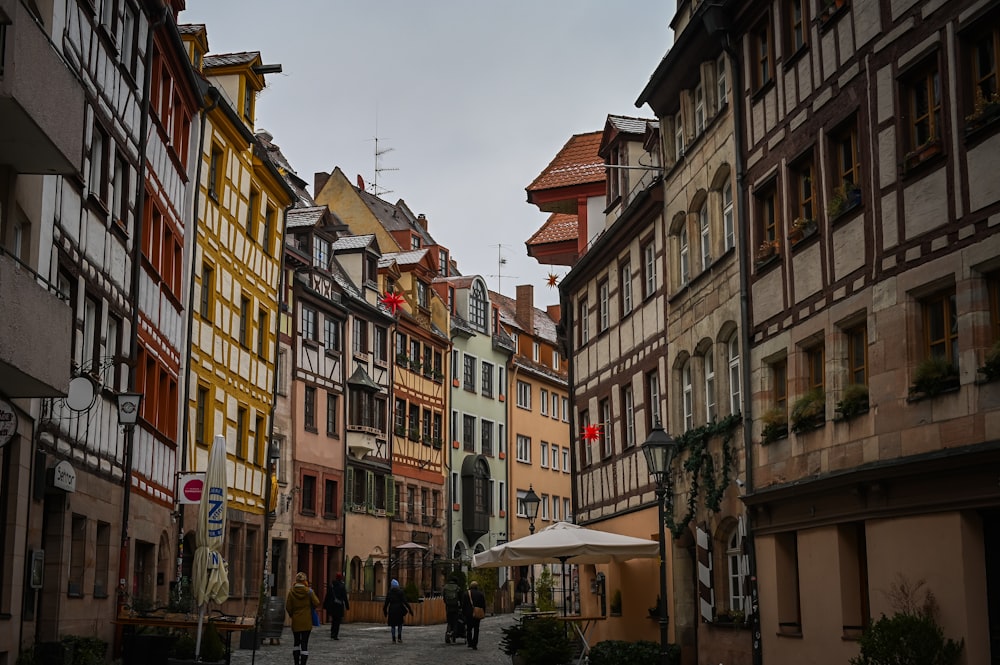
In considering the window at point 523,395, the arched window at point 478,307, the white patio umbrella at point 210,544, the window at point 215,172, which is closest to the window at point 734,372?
the white patio umbrella at point 210,544

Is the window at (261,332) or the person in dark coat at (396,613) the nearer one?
the person in dark coat at (396,613)

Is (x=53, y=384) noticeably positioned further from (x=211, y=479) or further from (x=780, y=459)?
(x=780, y=459)

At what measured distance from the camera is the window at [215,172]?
34.0 metres

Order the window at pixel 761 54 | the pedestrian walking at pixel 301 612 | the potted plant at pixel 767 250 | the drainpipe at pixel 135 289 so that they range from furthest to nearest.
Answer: the pedestrian walking at pixel 301 612, the drainpipe at pixel 135 289, the window at pixel 761 54, the potted plant at pixel 767 250

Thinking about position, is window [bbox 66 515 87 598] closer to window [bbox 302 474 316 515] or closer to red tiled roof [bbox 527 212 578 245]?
red tiled roof [bbox 527 212 578 245]

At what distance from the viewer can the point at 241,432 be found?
37.4 meters

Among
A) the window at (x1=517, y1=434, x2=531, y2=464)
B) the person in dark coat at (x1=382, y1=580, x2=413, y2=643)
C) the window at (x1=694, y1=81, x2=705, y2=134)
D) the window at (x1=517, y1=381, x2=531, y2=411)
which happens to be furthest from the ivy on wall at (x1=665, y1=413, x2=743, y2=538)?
the window at (x1=517, y1=381, x2=531, y2=411)

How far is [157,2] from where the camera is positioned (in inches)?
986

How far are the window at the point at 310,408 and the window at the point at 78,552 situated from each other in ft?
86.3

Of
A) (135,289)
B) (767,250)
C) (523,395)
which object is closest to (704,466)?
Answer: (767,250)

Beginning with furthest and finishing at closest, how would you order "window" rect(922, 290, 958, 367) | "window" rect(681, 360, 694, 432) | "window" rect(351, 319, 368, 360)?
1. "window" rect(351, 319, 368, 360)
2. "window" rect(681, 360, 694, 432)
3. "window" rect(922, 290, 958, 367)

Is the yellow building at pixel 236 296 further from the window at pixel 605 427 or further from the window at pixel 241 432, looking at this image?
the window at pixel 605 427

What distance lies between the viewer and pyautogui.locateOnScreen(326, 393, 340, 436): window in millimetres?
48906

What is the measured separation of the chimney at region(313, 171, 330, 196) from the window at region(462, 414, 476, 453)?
481 inches
